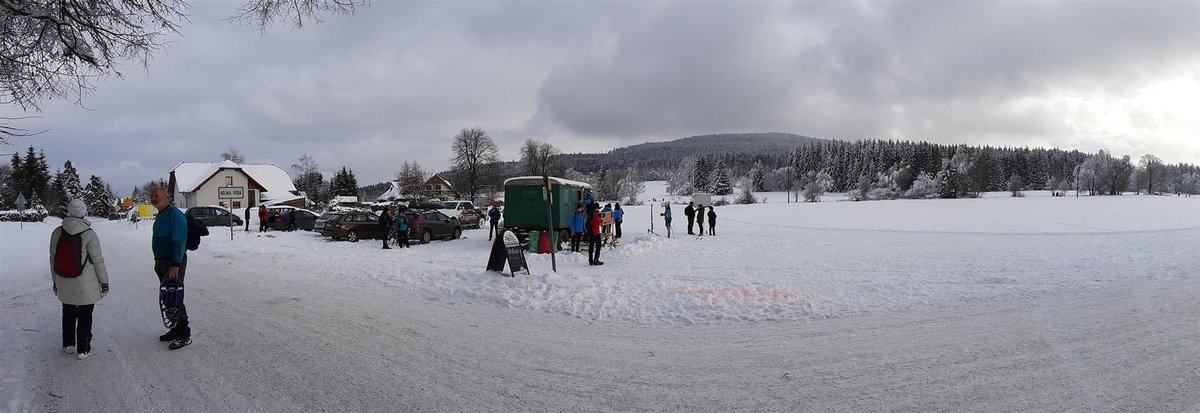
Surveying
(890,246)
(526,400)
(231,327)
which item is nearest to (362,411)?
(526,400)

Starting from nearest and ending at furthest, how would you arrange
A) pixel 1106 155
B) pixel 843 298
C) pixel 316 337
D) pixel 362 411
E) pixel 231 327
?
pixel 362 411 → pixel 316 337 → pixel 231 327 → pixel 843 298 → pixel 1106 155

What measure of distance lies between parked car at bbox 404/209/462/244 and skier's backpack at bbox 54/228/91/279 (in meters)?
13.8

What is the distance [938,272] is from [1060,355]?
6637 millimetres

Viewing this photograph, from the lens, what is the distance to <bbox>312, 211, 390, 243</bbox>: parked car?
66.3 feet

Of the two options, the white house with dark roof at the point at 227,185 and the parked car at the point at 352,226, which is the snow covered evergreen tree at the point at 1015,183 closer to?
the parked car at the point at 352,226

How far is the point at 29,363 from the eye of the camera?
502 cm

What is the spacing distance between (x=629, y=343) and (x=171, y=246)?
479 cm

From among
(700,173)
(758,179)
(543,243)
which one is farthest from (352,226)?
(758,179)

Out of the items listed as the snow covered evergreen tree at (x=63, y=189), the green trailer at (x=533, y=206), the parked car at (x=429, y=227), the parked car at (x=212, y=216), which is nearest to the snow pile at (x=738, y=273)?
the parked car at (x=429, y=227)

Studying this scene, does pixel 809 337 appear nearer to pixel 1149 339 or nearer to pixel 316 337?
pixel 1149 339

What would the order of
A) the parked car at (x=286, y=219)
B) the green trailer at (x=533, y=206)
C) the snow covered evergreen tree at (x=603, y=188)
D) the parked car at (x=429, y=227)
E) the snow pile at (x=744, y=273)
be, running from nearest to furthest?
the snow pile at (x=744, y=273)
the green trailer at (x=533, y=206)
the parked car at (x=429, y=227)
the parked car at (x=286, y=219)
the snow covered evergreen tree at (x=603, y=188)

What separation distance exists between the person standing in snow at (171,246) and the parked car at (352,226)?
48.9 feet

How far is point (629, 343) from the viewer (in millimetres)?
5742

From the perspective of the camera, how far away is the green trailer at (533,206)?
17.1m
